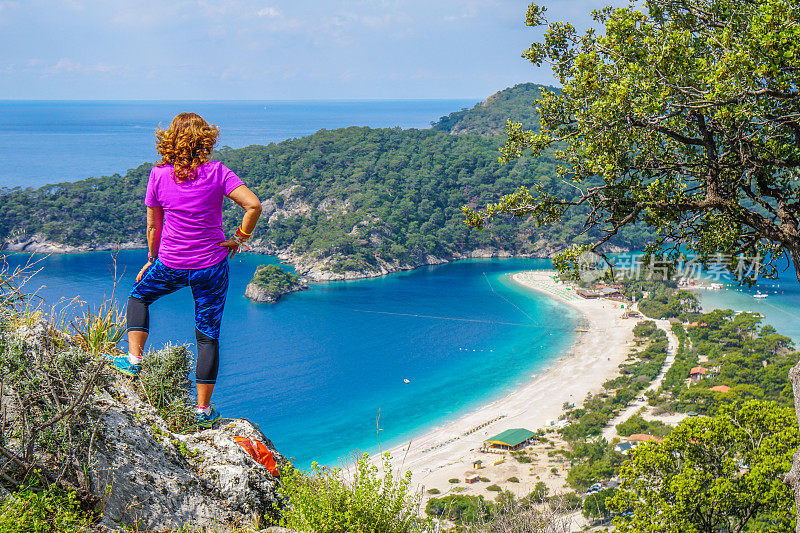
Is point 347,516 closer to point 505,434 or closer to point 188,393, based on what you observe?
point 188,393

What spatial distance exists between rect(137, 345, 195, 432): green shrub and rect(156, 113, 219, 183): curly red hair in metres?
1.39

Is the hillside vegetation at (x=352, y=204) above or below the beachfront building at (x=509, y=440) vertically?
above

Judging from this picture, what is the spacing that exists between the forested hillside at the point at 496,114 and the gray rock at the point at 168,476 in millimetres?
127551

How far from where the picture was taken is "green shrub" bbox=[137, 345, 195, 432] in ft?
12.6

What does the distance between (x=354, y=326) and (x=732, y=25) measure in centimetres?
4656

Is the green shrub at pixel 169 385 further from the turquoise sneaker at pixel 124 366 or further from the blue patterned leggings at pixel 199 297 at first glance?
→ the blue patterned leggings at pixel 199 297

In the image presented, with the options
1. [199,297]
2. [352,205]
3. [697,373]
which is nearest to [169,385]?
[199,297]

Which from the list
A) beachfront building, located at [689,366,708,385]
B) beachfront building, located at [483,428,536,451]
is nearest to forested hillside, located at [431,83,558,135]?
beachfront building, located at [689,366,708,385]

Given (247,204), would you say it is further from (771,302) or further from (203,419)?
(771,302)

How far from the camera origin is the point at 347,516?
2.91 meters

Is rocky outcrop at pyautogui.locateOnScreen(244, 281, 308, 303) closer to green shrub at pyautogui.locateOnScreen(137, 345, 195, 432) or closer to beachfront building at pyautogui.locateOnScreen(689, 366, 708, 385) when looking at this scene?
beachfront building at pyautogui.locateOnScreen(689, 366, 708, 385)

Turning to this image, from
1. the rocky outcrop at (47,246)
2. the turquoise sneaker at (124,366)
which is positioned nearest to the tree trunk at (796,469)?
the turquoise sneaker at (124,366)

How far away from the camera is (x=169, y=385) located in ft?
13.0

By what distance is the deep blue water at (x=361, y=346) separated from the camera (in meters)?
32.9
